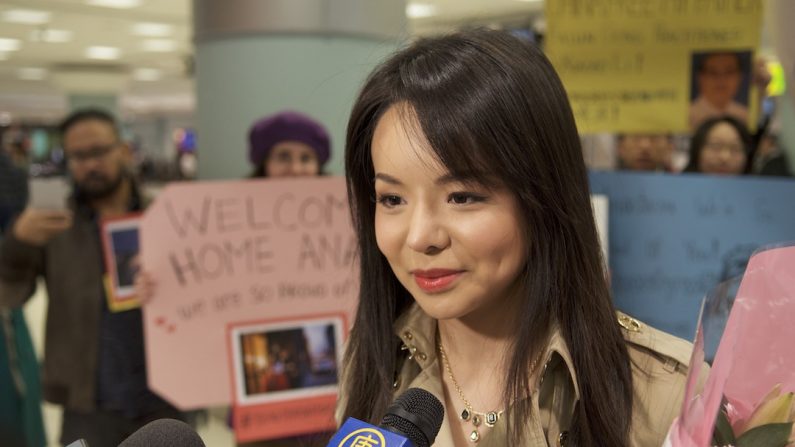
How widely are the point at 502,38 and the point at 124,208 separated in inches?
74.0

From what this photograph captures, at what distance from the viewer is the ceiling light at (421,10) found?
9667 mm

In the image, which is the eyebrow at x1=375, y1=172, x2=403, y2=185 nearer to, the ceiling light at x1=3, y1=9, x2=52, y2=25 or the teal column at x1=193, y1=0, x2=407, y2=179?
the teal column at x1=193, y1=0, x2=407, y2=179

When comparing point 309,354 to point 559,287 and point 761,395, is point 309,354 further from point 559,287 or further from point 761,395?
point 761,395

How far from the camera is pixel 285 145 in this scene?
2465 mm

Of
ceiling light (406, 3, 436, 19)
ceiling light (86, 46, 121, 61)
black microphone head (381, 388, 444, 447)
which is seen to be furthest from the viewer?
ceiling light (86, 46, 121, 61)

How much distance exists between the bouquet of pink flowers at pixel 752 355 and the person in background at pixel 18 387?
3.02 m

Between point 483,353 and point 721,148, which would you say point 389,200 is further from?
point 721,148

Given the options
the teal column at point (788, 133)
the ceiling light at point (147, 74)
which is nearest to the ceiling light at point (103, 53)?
the ceiling light at point (147, 74)

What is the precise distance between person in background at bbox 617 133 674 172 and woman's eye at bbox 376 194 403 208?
2.50 meters

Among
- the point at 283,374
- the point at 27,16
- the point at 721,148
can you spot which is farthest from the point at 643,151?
the point at 27,16

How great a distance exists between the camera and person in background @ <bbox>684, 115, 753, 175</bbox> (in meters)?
2.85

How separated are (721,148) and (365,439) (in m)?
2.65

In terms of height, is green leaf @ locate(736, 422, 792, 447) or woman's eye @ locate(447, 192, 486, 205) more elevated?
woman's eye @ locate(447, 192, 486, 205)

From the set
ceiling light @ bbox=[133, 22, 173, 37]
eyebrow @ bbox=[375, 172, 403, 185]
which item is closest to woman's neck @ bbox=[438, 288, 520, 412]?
eyebrow @ bbox=[375, 172, 403, 185]
